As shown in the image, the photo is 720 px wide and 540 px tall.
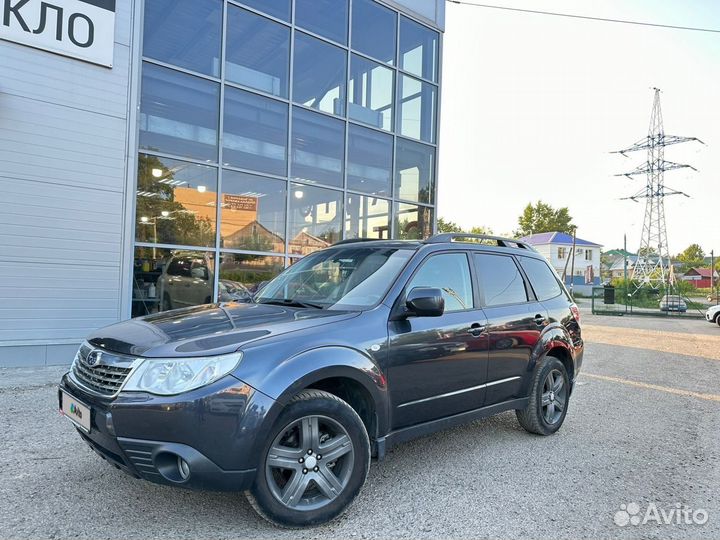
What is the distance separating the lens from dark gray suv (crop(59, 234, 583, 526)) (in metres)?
2.47

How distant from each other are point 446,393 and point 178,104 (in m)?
7.34

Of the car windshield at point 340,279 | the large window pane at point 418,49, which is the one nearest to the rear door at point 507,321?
the car windshield at point 340,279

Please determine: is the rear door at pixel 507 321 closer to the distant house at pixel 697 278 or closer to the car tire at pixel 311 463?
the car tire at pixel 311 463

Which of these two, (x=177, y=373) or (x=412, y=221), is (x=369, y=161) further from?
(x=177, y=373)

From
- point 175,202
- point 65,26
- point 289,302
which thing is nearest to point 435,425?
point 289,302

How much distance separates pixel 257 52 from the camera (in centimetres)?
948

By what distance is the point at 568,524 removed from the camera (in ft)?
9.51

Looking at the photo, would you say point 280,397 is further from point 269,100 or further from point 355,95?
point 355,95

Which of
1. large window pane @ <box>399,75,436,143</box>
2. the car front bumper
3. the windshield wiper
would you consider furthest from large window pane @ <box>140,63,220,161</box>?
the car front bumper

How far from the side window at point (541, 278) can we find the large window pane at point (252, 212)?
19.1ft

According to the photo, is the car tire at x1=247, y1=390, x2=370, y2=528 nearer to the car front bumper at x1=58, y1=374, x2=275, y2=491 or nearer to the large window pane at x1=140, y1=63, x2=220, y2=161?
the car front bumper at x1=58, y1=374, x2=275, y2=491

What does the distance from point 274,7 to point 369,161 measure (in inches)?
142

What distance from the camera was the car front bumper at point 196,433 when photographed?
2.43 meters
